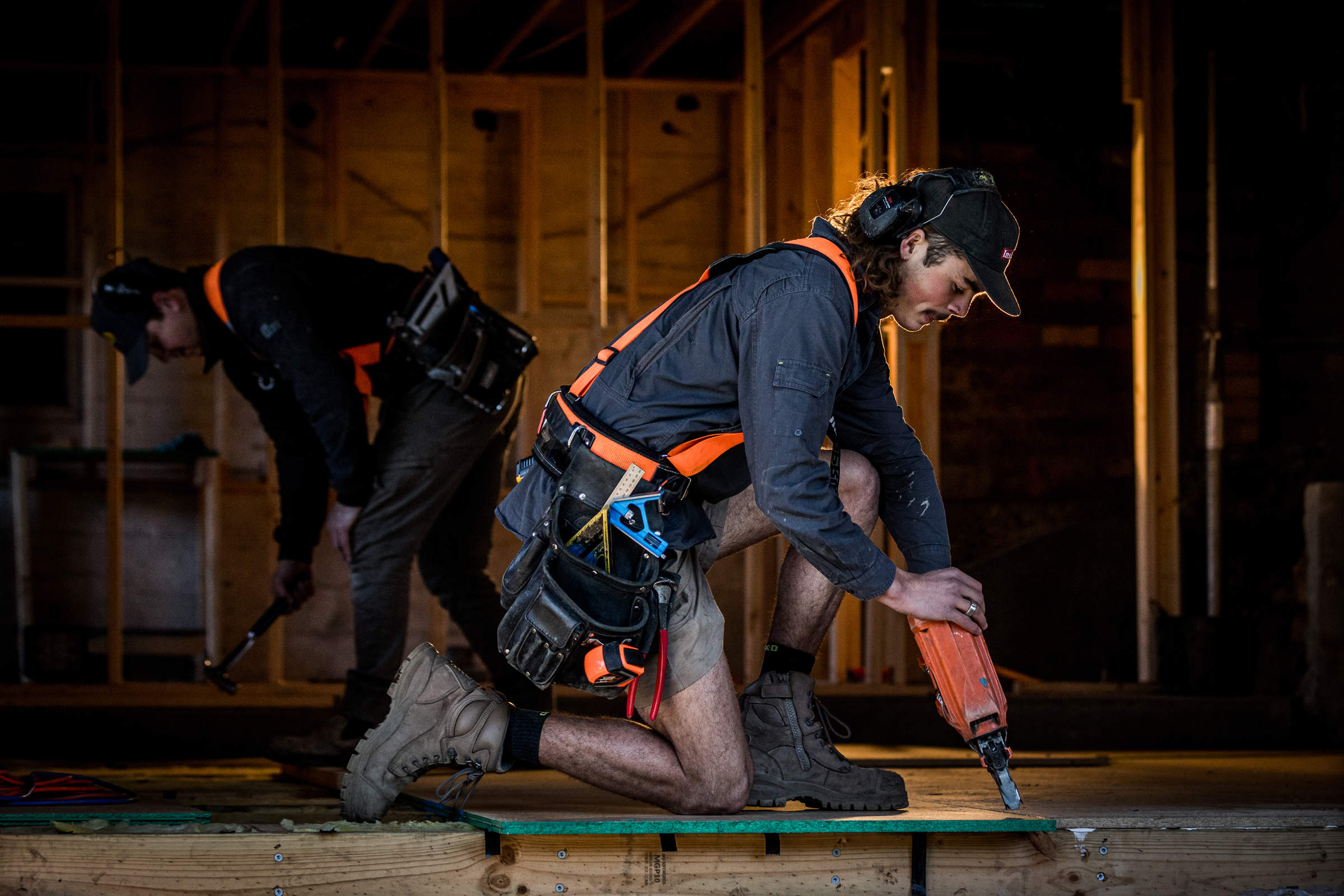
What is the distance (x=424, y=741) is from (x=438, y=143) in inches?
126

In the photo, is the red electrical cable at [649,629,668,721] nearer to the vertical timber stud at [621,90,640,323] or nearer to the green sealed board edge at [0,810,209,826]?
the green sealed board edge at [0,810,209,826]

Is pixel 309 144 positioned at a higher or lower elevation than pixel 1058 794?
higher

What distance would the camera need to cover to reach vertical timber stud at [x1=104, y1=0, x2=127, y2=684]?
15.4ft

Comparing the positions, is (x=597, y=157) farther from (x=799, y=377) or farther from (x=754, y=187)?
(x=799, y=377)

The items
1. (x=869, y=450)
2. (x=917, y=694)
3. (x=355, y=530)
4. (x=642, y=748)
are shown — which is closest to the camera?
(x=642, y=748)

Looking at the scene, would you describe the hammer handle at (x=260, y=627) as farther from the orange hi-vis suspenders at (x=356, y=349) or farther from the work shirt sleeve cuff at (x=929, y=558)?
the work shirt sleeve cuff at (x=929, y=558)

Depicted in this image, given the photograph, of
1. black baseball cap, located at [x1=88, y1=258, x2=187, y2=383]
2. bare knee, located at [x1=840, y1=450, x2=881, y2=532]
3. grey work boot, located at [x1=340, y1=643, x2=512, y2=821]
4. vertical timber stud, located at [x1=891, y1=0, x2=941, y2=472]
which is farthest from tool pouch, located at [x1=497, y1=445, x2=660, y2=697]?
vertical timber stud, located at [x1=891, y1=0, x2=941, y2=472]

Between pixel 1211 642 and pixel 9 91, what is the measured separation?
5.93 metres

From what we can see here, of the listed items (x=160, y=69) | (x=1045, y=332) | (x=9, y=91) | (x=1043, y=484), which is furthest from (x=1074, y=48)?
(x=9, y=91)

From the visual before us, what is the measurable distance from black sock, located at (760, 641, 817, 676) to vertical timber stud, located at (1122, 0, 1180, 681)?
110 inches

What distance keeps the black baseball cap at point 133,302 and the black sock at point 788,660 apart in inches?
63.7

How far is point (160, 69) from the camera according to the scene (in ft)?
22.1

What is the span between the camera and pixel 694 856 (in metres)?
2.16

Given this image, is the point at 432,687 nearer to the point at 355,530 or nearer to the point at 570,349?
the point at 355,530
